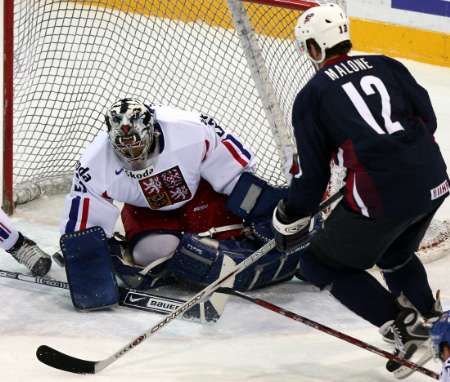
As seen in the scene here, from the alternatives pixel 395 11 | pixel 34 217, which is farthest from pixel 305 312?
pixel 395 11

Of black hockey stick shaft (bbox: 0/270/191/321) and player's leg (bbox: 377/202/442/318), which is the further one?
black hockey stick shaft (bbox: 0/270/191/321)

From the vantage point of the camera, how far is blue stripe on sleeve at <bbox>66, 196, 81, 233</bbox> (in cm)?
376

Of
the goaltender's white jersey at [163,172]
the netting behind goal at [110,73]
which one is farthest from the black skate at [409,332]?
the netting behind goal at [110,73]

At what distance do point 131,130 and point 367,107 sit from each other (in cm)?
97

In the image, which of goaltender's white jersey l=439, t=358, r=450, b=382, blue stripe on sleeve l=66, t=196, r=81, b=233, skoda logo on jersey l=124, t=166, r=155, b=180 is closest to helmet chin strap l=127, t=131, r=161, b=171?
skoda logo on jersey l=124, t=166, r=155, b=180

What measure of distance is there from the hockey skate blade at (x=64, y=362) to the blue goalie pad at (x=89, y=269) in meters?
0.41

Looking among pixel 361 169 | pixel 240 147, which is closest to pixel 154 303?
pixel 240 147

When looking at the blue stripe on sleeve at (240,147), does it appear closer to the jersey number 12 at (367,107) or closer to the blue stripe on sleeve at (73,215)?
the blue stripe on sleeve at (73,215)

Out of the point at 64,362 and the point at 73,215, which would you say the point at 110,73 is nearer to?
the point at 73,215

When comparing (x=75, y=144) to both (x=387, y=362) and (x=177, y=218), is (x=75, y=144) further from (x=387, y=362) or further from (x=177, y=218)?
(x=387, y=362)

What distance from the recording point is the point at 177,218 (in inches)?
156

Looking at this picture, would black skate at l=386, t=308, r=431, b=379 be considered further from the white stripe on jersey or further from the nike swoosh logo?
the nike swoosh logo

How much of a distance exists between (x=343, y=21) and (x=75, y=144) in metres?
2.04

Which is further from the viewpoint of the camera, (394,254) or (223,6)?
(223,6)
